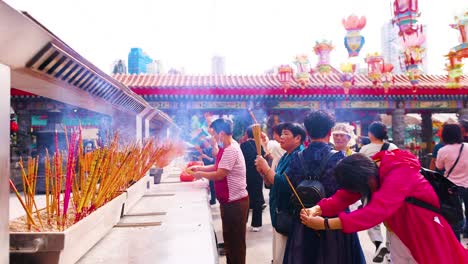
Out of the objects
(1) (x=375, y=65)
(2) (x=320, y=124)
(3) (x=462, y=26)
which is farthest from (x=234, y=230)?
(1) (x=375, y=65)

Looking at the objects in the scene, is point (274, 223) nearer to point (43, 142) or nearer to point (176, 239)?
point (176, 239)

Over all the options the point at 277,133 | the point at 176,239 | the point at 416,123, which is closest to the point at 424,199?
the point at 176,239

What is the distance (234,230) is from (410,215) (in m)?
1.67

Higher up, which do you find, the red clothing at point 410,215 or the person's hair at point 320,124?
the person's hair at point 320,124

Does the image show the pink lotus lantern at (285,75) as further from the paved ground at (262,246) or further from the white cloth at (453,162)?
the white cloth at (453,162)

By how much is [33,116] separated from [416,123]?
1825 cm

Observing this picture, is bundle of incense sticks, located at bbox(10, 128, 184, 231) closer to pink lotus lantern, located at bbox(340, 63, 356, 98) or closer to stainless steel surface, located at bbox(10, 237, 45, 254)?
stainless steel surface, located at bbox(10, 237, 45, 254)

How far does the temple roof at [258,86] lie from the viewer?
11.3m

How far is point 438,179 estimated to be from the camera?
1.77m

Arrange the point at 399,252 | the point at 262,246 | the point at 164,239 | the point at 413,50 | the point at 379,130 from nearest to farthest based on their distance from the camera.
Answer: the point at 399,252 < the point at 164,239 < the point at 379,130 < the point at 262,246 < the point at 413,50

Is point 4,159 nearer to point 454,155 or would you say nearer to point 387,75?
point 454,155

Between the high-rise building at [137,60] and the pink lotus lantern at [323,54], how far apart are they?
9.13 m

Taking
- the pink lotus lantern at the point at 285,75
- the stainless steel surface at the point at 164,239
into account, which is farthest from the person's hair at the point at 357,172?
the pink lotus lantern at the point at 285,75

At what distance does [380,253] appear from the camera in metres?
3.75
